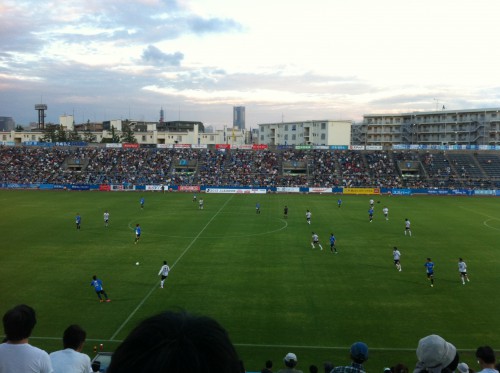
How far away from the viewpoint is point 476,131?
342 ft

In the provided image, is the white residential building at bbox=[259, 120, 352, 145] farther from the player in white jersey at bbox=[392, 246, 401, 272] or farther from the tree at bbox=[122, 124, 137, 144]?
the player in white jersey at bbox=[392, 246, 401, 272]

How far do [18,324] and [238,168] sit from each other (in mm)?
73825

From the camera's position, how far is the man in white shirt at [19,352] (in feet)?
13.5

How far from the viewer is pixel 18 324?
4.38m

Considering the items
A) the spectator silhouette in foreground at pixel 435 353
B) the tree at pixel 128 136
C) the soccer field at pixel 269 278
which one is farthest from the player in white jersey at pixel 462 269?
the tree at pixel 128 136

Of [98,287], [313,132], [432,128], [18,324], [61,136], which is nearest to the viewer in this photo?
[18,324]

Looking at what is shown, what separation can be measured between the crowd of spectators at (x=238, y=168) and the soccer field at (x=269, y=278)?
26.3m

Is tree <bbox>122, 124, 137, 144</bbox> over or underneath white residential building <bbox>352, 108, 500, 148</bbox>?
underneath

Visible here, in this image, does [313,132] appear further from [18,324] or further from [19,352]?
[19,352]

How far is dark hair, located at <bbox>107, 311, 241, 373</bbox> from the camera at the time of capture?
5.60 feet

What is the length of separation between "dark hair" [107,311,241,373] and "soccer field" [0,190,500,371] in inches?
187

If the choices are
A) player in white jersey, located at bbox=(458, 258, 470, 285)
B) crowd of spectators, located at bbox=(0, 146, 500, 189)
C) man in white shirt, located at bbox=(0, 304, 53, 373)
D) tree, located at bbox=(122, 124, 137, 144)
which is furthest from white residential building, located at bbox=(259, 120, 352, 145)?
man in white shirt, located at bbox=(0, 304, 53, 373)

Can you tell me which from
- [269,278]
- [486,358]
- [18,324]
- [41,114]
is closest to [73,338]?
[18,324]

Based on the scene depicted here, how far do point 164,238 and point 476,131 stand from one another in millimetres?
93606
